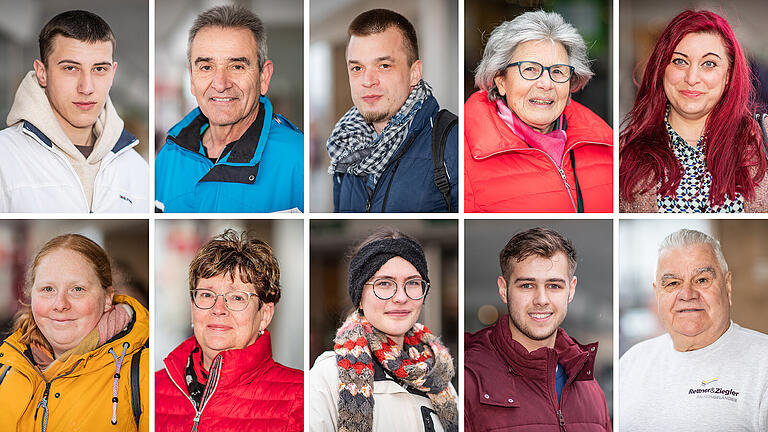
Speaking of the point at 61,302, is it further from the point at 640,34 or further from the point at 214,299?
the point at 640,34

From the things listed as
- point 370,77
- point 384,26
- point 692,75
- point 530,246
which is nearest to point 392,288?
point 530,246

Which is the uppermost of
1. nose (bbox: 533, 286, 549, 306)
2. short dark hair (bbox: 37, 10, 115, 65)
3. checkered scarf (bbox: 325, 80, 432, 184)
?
short dark hair (bbox: 37, 10, 115, 65)

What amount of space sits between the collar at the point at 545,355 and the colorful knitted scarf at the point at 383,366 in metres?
0.29

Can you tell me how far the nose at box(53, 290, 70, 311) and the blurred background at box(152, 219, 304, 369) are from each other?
44 centimetres

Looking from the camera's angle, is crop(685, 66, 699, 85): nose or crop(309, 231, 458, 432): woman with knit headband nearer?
crop(309, 231, 458, 432): woman with knit headband

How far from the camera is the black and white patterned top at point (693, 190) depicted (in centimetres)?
384

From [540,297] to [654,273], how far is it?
2.01ft

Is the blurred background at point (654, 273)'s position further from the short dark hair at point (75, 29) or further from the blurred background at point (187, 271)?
the short dark hair at point (75, 29)

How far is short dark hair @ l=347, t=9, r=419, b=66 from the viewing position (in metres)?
3.75

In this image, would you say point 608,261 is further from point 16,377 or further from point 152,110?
point 16,377

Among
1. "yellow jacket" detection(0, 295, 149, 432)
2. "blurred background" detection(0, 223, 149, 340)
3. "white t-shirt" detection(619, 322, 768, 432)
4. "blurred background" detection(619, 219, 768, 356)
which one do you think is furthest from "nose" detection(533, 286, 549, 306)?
"yellow jacket" detection(0, 295, 149, 432)

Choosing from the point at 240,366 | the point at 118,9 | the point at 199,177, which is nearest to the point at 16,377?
the point at 240,366

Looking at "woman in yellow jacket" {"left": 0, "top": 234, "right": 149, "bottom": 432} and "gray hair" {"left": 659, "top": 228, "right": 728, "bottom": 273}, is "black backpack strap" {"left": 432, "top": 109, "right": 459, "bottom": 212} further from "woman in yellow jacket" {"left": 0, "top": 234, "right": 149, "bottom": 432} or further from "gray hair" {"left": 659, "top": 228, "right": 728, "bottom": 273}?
"woman in yellow jacket" {"left": 0, "top": 234, "right": 149, "bottom": 432}

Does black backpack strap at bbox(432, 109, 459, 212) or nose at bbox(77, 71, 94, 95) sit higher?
nose at bbox(77, 71, 94, 95)
